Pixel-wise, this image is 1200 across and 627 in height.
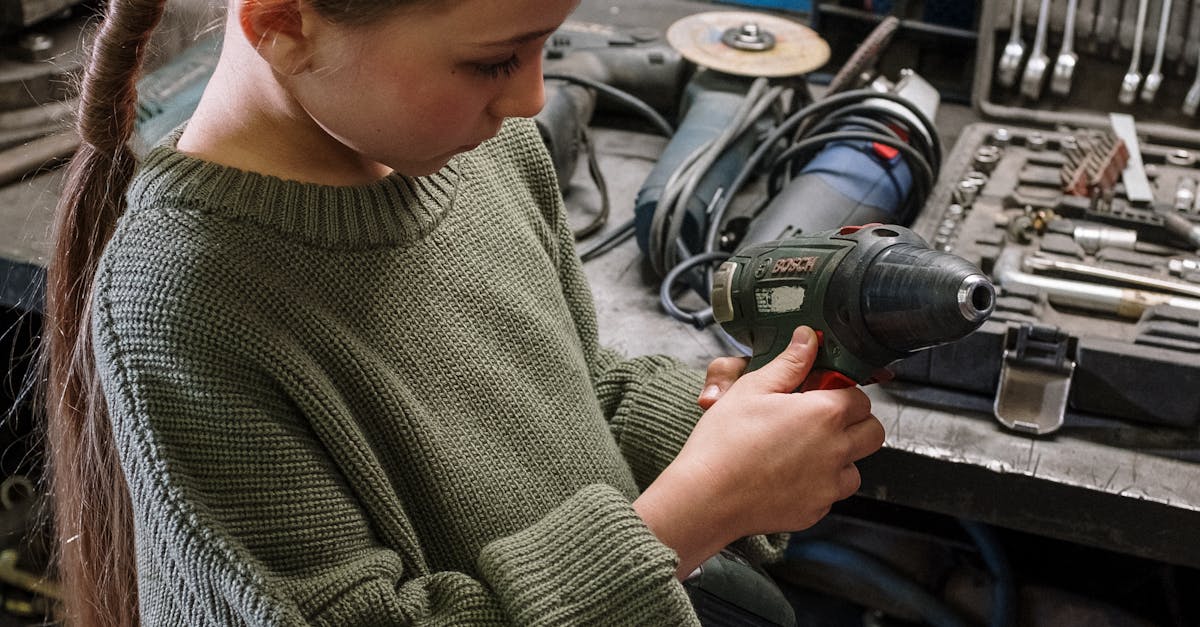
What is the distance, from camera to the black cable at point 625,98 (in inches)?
55.0

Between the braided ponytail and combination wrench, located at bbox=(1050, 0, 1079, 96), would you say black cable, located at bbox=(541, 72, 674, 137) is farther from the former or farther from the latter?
the braided ponytail

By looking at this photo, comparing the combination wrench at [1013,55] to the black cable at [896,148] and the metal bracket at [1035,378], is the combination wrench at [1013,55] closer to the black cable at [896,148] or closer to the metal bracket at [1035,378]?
the black cable at [896,148]

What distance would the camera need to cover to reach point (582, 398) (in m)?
0.73

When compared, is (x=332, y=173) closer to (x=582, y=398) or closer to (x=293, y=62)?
(x=293, y=62)

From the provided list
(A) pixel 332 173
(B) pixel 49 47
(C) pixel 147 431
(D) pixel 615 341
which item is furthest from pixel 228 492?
(B) pixel 49 47

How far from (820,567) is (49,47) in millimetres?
1200

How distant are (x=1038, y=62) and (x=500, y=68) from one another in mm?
1091

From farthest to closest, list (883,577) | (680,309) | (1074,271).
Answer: (883,577) → (680,309) → (1074,271)

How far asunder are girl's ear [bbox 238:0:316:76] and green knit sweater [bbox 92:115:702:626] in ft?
0.25

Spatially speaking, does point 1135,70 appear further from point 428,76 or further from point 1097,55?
point 428,76

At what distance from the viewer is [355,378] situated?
1.94 ft

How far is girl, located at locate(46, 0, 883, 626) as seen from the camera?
1.71 ft

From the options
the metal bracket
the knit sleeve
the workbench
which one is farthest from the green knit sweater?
the metal bracket

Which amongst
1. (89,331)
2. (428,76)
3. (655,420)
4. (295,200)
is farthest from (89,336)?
(655,420)
